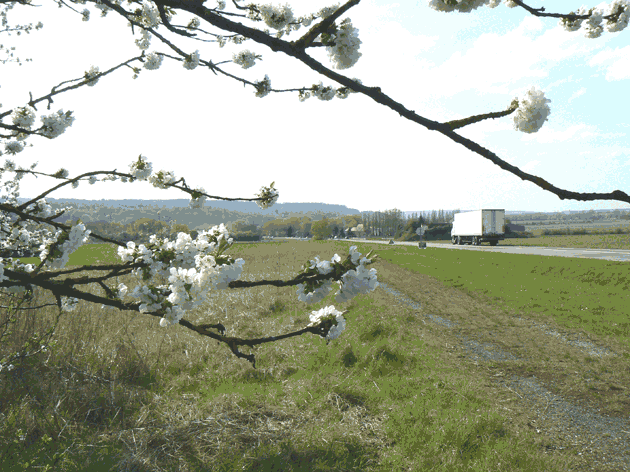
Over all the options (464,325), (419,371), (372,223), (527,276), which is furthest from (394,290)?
(372,223)

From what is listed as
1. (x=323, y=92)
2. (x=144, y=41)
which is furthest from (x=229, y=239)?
(x=144, y=41)

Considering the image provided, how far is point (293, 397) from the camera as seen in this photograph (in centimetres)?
463

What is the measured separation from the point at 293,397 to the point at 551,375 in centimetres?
440

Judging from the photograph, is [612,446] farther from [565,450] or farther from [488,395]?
[488,395]

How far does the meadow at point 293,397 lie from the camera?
3377 millimetres

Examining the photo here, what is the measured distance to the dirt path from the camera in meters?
3.99

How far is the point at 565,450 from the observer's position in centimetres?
375

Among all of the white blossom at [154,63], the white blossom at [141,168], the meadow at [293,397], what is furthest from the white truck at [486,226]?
the white blossom at [141,168]

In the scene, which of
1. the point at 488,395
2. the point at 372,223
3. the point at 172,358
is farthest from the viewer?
the point at 372,223

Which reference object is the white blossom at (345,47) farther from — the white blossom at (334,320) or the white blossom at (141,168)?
the white blossom at (141,168)

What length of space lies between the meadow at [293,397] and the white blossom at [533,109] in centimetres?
337

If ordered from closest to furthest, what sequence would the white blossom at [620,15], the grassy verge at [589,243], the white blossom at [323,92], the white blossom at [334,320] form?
the white blossom at [334,320] < the white blossom at [620,15] < the white blossom at [323,92] < the grassy verge at [589,243]

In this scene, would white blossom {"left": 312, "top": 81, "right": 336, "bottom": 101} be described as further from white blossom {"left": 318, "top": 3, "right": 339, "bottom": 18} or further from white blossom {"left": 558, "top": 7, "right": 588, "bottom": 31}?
white blossom {"left": 558, "top": 7, "right": 588, "bottom": 31}

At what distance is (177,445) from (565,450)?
13.8 feet
